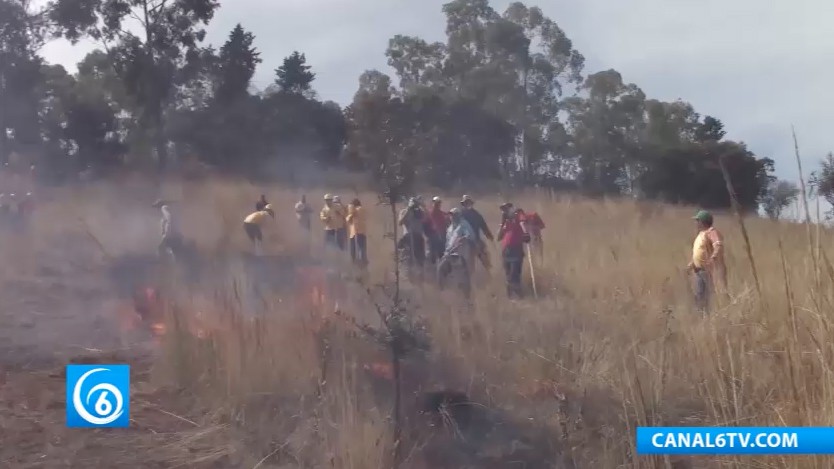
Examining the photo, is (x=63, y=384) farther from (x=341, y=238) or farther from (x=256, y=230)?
(x=341, y=238)

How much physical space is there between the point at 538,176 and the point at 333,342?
28.0 meters

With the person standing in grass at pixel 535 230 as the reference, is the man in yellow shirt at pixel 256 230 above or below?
above

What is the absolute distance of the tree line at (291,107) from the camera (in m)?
25.0

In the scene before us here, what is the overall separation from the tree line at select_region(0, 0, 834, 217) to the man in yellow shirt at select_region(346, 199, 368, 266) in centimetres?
606

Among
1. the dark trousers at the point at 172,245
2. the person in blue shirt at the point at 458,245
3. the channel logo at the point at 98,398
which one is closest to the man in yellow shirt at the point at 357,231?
the person in blue shirt at the point at 458,245

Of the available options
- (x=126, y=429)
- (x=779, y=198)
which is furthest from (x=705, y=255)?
(x=126, y=429)

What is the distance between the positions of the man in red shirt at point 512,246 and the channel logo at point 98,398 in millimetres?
6612

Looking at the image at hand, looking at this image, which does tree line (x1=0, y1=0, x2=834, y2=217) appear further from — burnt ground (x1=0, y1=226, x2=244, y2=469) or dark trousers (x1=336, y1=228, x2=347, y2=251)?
burnt ground (x1=0, y1=226, x2=244, y2=469)

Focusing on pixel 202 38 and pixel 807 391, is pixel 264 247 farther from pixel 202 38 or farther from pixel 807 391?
pixel 202 38

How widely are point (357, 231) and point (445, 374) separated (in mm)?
8309

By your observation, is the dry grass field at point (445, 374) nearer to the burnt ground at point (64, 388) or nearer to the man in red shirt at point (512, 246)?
the burnt ground at point (64, 388)

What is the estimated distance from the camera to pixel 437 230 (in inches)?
554

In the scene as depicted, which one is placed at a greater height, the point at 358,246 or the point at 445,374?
the point at 358,246

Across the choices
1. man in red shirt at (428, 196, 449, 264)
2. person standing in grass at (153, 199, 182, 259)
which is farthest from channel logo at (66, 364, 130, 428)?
person standing in grass at (153, 199, 182, 259)
